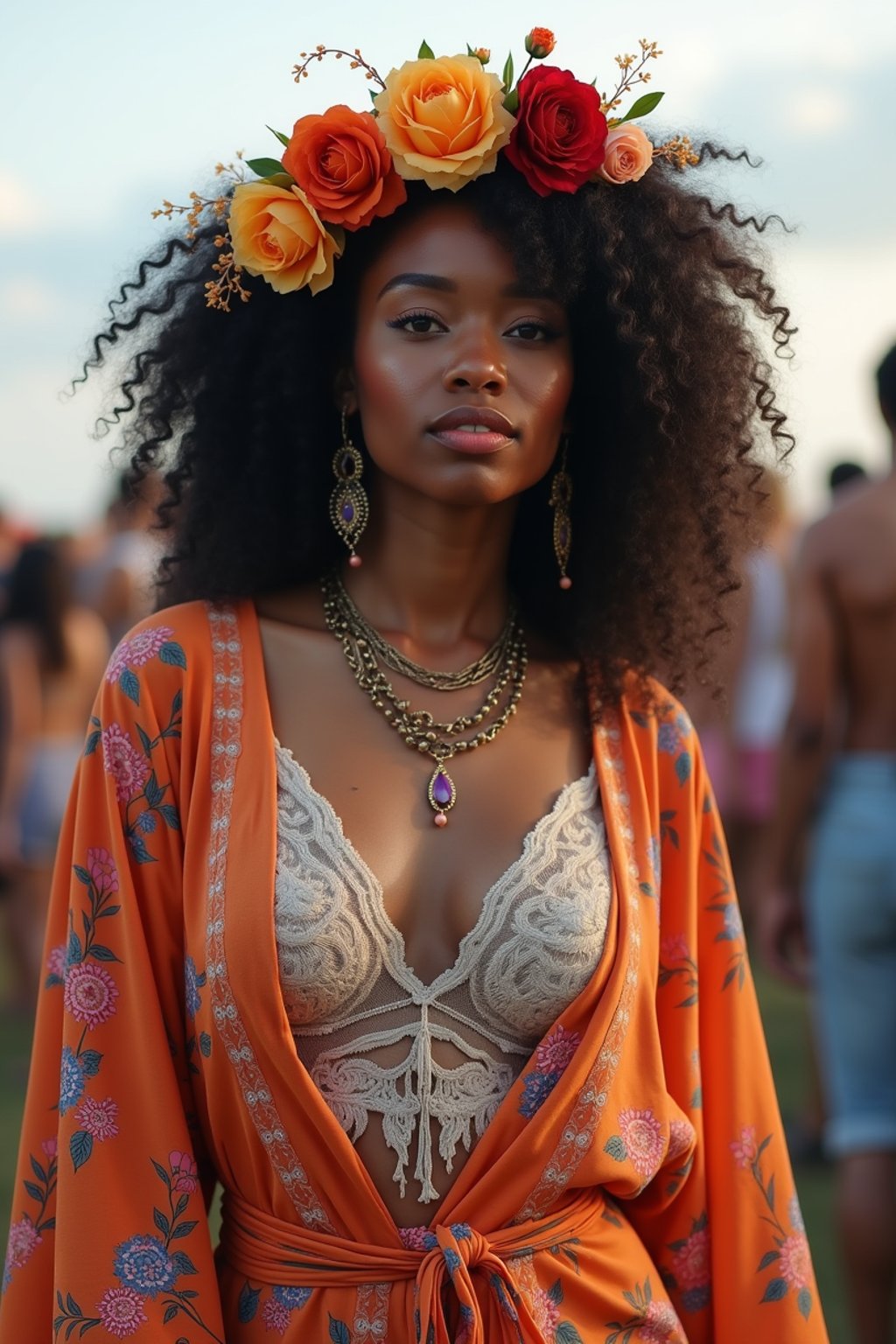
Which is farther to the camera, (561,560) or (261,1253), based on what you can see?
(561,560)

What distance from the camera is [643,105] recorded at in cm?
233

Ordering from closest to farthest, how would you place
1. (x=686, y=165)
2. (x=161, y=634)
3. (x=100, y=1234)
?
(x=100, y=1234) → (x=161, y=634) → (x=686, y=165)

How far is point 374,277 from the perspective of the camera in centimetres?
229

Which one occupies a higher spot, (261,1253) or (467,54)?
(467,54)

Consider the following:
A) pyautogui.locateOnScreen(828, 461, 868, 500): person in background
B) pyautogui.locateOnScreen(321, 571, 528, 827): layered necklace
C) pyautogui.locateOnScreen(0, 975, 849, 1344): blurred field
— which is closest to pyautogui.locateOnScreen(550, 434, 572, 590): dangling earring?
pyautogui.locateOnScreen(321, 571, 528, 827): layered necklace

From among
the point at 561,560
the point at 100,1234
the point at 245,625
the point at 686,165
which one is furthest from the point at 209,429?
the point at 100,1234

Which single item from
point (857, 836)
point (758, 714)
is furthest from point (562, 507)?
point (758, 714)

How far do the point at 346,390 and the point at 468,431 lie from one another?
29cm

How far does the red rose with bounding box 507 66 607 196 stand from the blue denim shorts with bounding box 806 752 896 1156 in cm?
210

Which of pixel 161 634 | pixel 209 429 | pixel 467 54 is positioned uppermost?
pixel 467 54

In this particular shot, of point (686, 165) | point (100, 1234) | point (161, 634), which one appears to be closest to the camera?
point (100, 1234)

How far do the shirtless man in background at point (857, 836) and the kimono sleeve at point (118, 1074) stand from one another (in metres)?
2.13

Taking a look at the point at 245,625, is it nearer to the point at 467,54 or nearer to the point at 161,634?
the point at 161,634

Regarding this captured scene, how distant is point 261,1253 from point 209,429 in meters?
1.06
